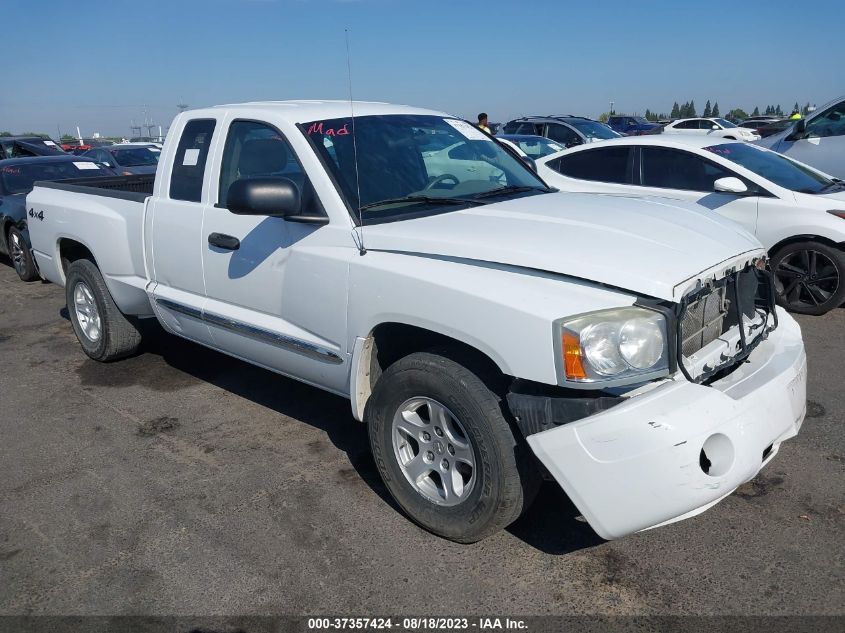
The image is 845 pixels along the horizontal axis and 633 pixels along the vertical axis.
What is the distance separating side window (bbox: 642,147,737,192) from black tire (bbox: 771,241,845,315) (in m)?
0.90

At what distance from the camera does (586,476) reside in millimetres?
2562

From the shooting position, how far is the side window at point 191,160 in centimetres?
426

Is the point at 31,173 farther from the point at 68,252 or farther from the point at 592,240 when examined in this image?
the point at 592,240

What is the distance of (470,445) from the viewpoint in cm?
296

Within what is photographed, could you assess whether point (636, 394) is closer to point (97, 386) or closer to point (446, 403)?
point (446, 403)

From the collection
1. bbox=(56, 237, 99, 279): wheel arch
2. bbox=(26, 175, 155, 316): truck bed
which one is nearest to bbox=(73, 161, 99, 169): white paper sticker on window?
bbox=(26, 175, 155, 316): truck bed

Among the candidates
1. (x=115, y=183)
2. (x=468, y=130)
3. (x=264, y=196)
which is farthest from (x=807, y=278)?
(x=115, y=183)

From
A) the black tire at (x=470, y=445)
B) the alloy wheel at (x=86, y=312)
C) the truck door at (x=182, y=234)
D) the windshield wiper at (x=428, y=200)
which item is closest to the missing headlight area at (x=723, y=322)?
the black tire at (x=470, y=445)

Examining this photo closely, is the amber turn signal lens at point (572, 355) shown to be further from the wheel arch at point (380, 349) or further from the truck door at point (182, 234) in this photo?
the truck door at point (182, 234)

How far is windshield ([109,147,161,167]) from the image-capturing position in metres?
15.5

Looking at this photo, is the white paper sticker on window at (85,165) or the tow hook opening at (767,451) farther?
the white paper sticker on window at (85,165)

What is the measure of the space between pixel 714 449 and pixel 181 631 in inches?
81.4

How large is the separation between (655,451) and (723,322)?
102cm

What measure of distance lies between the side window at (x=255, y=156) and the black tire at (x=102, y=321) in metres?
1.78
